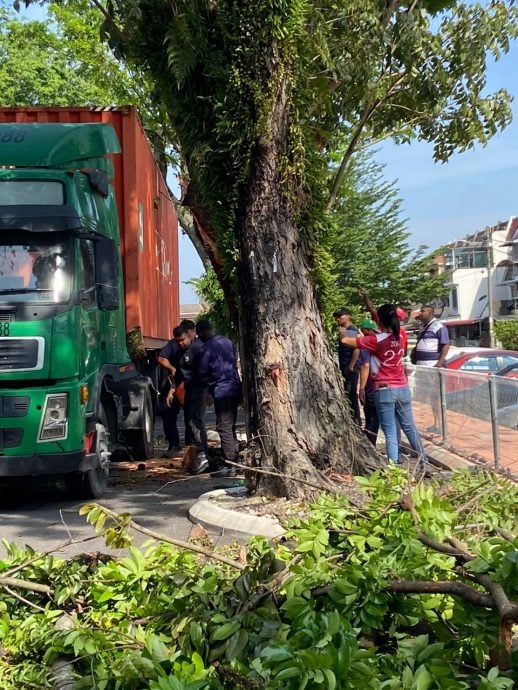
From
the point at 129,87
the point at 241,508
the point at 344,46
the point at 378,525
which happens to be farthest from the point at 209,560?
the point at 129,87

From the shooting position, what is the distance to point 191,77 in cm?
737

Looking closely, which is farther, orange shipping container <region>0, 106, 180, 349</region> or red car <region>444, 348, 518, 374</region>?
red car <region>444, 348, 518, 374</region>

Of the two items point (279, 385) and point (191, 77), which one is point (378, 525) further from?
point (191, 77)

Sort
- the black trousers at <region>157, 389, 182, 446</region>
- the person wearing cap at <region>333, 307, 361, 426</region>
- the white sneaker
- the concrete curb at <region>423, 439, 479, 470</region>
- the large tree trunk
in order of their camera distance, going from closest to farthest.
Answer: the large tree trunk < the concrete curb at <region>423, 439, 479, 470</region> < the white sneaker < the person wearing cap at <region>333, 307, 361, 426</region> < the black trousers at <region>157, 389, 182, 446</region>

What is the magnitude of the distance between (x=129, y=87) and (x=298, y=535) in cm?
2165

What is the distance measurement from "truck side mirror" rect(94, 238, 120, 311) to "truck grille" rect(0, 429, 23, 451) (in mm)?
1599

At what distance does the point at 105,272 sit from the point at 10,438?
1.91 m

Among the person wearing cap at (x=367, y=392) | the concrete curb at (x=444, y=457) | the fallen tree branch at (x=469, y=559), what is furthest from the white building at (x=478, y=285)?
the fallen tree branch at (x=469, y=559)

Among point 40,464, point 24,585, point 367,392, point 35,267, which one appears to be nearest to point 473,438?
point 367,392

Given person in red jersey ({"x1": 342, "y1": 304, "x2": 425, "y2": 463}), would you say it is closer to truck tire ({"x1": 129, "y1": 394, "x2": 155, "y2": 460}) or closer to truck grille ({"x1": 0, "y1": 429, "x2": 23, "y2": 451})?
truck tire ({"x1": 129, "y1": 394, "x2": 155, "y2": 460})

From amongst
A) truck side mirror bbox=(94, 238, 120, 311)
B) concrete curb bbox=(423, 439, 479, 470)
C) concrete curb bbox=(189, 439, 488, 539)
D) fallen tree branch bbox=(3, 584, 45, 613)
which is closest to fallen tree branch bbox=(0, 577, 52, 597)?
fallen tree branch bbox=(3, 584, 45, 613)

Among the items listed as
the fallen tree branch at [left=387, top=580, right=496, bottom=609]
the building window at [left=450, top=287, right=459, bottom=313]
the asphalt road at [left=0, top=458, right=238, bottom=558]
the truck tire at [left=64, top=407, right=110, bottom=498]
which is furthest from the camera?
the building window at [left=450, top=287, right=459, bottom=313]

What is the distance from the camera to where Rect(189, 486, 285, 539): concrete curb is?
19.9ft

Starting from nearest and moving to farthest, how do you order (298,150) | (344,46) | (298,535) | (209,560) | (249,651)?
(249,651) < (298,535) < (209,560) < (298,150) < (344,46)
